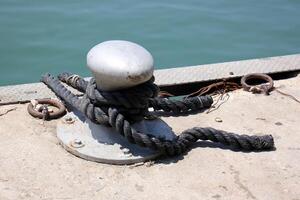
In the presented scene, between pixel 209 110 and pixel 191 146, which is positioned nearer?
pixel 191 146

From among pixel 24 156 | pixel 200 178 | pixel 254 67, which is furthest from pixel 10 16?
pixel 200 178

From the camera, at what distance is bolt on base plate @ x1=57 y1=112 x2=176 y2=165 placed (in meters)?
3.04

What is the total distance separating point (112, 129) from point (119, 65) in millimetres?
416

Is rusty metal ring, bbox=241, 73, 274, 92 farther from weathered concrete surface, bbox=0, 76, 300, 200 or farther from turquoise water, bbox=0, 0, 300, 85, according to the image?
turquoise water, bbox=0, 0, 300, 85

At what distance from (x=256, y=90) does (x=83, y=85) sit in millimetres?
1148

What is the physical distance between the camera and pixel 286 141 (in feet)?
10.8

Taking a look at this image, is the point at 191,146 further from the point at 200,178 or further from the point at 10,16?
the point at 10,16

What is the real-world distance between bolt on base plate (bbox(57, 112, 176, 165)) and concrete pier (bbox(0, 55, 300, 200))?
42 millimetres

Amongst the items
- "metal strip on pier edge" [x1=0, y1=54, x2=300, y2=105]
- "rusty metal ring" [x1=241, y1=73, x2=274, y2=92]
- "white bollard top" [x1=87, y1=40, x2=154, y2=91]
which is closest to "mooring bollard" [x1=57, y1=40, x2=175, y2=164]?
"white bollard top" [x1=87, y1=40, x2=154, y2=91]

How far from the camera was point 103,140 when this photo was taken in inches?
124

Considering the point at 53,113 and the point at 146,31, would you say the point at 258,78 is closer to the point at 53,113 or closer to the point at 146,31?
the point at 53,113

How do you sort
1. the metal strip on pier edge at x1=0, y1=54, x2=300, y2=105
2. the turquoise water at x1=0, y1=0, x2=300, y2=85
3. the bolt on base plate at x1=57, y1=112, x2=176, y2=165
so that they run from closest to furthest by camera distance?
the bolt on base plate at x1=57, y1=112, x2=176, y2=165, the metal strip on pier edge at x1=0, y1=54, x2=300, y2=105, the turquoise water at x1=0, y1=0, x2=300, y2=85

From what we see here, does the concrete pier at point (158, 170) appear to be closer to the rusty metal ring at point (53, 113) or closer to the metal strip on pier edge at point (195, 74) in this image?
the rusty metal ring at point (53, 113)

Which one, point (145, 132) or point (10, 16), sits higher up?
point (145, 132)
